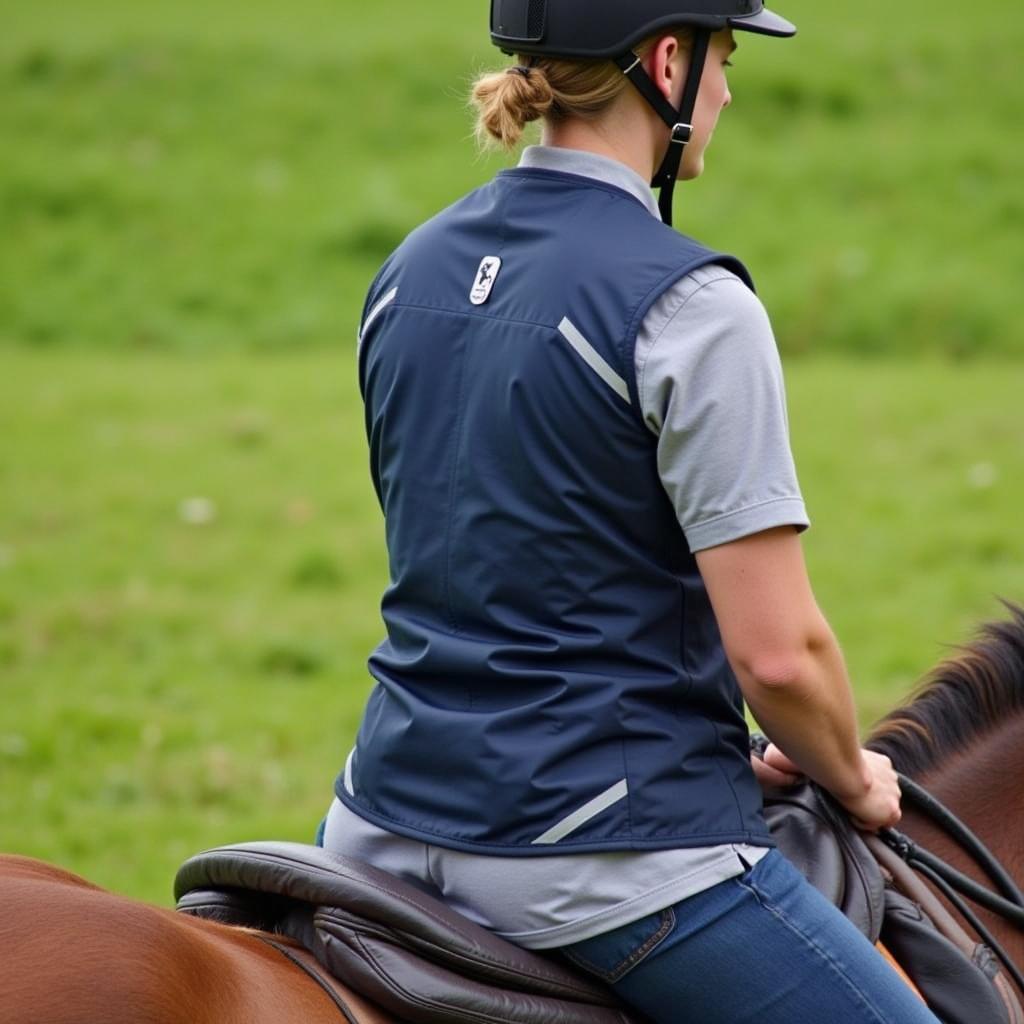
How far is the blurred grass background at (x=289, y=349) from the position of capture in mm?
7781

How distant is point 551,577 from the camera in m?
2.55

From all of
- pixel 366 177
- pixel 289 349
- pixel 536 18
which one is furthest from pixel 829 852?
pixel 366 177

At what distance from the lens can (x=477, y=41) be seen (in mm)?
20703

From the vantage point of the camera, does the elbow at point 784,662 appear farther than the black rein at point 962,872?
No

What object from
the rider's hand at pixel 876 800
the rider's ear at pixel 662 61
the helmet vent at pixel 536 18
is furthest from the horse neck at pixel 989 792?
the helmet vent at pixel 536 18

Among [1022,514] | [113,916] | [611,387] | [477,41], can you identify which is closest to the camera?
[113,916]

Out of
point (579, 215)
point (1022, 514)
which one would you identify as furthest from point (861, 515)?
point (579, 215)

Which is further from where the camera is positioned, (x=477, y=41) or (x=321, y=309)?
(x=477, y=41)

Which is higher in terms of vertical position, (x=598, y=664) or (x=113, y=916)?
(x=598, y=664)

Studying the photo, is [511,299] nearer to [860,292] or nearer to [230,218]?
[860,292]

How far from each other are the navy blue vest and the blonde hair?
0.10 metres

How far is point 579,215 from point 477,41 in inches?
745

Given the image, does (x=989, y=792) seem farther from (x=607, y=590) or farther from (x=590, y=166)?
(x=590, y=166)

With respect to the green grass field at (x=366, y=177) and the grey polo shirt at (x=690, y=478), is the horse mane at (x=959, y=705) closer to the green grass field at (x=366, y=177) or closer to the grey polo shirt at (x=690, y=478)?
the grey polo shirt at (x=690, y=478)
